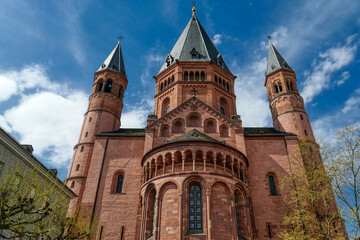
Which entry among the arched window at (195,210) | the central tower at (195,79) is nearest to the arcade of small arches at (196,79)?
the central tower at (195,79)

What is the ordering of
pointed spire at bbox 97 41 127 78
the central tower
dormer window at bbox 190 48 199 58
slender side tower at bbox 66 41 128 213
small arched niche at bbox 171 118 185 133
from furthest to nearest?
pointed spire at bbox 97 41 127 78 → dormer window at bbox 190 48 199 58 → the central tower → small arched niche at bbox 171 118 185 133 → slender side tower at bbox 66 41 128 213

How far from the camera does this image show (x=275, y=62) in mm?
37594

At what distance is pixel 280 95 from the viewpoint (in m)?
33.4

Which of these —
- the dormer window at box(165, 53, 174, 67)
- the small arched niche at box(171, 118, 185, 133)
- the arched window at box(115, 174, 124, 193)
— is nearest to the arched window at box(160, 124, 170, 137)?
the small arched niche at box(171, 118, 185, 133)

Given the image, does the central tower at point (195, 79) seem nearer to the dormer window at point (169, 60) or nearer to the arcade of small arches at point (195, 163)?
the dormer window at point (169, 60)

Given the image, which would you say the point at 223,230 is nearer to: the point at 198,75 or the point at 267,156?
the point at 267,156

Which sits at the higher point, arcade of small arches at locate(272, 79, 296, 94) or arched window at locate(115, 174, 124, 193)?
arcade of small arches at locate(272, 79, 296, 94)

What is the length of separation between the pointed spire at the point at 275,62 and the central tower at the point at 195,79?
17.6 ft

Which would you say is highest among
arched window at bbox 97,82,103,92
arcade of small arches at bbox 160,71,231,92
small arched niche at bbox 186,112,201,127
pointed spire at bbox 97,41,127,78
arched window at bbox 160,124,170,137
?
pointed spire at bbox 97,41,127,78

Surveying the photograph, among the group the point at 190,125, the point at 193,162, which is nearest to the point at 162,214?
the point at 193,162

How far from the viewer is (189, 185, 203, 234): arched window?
1856 cm

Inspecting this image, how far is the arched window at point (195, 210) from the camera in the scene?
18.6 m

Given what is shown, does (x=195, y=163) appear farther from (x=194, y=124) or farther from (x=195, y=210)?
(x=194, y=124)

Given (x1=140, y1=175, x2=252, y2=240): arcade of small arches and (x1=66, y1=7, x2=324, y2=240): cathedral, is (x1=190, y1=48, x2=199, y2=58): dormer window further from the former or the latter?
(x1=140, y1=175, x2=252, y2=240): arcade of small arches
